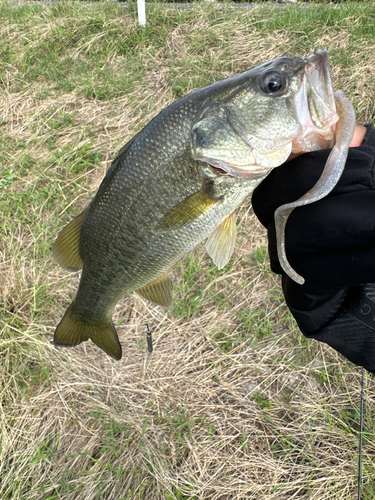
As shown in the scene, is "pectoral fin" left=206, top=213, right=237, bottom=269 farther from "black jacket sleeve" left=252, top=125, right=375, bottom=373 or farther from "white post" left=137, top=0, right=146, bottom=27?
"white post" left=137, top=0, right=146, bottom=27

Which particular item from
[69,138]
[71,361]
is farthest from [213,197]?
[69,138]

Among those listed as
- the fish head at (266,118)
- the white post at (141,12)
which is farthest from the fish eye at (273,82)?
the white post at (141,12)

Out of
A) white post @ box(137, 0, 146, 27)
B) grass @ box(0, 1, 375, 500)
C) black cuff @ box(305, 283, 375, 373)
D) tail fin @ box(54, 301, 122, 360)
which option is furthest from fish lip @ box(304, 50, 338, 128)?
white post @ box(137, 0, 146, 27)

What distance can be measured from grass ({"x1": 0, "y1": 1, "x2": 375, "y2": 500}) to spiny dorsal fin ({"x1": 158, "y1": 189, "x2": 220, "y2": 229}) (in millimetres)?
1705

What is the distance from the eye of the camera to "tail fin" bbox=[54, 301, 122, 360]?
2.06 m

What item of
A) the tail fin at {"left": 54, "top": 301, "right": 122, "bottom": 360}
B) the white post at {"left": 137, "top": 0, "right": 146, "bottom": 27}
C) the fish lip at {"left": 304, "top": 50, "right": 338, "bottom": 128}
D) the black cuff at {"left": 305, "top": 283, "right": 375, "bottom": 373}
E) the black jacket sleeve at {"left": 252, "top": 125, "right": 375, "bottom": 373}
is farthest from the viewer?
the white post at {"left": 137, "top": 0, "right": 146, "bottom": 27}

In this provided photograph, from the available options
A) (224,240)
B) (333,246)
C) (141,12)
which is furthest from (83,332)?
(141,12)

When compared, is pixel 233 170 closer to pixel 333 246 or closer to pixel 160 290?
pixel 333 246

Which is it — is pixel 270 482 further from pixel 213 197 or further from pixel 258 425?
pixel 213 197

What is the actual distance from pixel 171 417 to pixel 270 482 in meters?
0.80

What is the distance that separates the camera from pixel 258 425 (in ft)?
8.80

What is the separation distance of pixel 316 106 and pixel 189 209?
1.98 feet

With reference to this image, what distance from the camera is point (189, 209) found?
5.01 ft

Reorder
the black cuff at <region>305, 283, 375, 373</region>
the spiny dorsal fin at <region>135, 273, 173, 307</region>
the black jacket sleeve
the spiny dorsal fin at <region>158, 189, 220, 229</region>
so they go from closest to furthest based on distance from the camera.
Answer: the black jacket sleeve → the spiny dorsal fin at <region>158, 189, 220, 229</region> → the black cuff at <region>305, 283, 375, 373</region> → the spiny dorsal fin at <region>135, 273, 173, 307</region>
